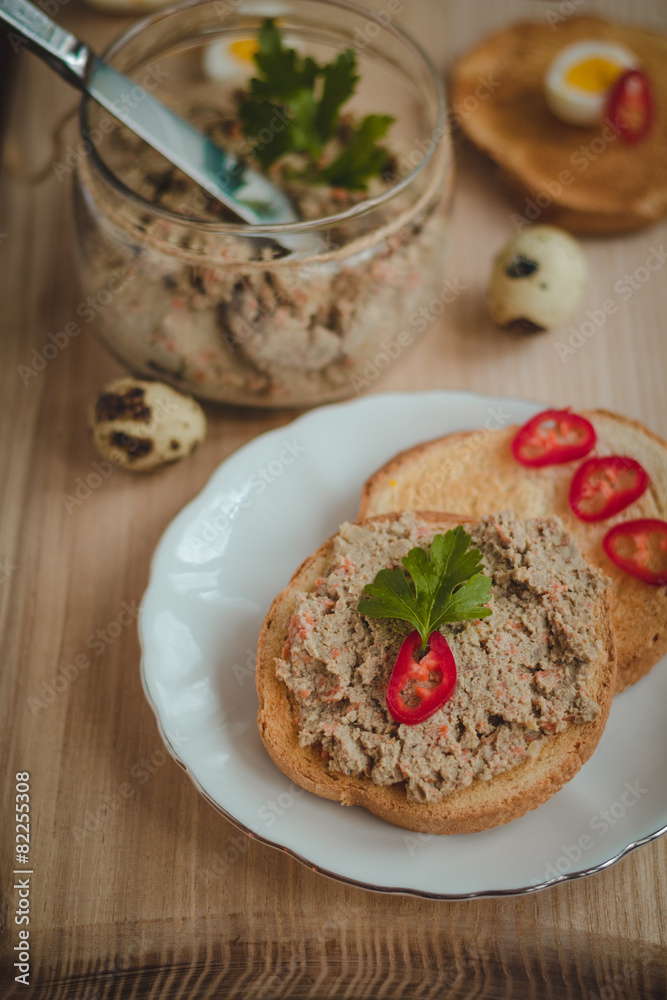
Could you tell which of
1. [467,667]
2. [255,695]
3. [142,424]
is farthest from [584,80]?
[255,695]

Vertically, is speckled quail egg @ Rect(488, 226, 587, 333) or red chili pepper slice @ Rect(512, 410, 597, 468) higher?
speckled quail egg @ Rect(488, 226, 587, 333)

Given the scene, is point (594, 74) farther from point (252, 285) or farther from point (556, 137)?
point (252, 285)

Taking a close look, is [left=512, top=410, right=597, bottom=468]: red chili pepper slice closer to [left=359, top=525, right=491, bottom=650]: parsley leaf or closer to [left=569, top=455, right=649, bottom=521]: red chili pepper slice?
[left=569, top=455, right=649, bottom=521]: red chili pepper slice

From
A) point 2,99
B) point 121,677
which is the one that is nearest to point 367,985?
Answer: point 121,677

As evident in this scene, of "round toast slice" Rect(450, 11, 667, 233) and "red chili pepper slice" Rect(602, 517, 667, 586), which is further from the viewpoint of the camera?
"round toast slice" Rect(450, 11, 667, 233)

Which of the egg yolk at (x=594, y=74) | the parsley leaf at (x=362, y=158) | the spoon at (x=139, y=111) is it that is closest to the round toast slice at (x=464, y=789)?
the spoon at (x=139, y=111)

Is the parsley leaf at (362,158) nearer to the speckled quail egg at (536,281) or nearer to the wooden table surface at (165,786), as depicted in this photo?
the speckled quail egg at (536,281)

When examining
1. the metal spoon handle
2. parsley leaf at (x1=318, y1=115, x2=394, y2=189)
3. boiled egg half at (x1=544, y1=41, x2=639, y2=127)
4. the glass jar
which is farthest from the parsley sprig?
boiled egg half at (x1=544, y1=41, x2=639, y2=127)
